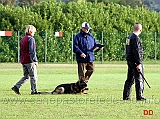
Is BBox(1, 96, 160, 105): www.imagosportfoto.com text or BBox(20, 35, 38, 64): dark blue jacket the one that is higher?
BBox(20, 35, 38, 64): dark blue jacket

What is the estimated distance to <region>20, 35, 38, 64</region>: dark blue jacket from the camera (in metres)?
18.6

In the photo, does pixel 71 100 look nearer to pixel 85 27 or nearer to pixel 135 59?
pixel 135 59

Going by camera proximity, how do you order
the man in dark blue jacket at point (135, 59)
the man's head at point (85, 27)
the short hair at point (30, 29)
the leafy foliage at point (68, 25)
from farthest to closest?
the leafy foliage at point (68, 25)
the man's head at point (85, 27)
the short hair at point (30, 29)
the man in dark blue jacket at point (135, 59)

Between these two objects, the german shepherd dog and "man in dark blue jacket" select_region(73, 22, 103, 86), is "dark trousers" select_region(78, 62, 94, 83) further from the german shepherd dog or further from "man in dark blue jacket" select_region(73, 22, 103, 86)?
the german shepherd dog

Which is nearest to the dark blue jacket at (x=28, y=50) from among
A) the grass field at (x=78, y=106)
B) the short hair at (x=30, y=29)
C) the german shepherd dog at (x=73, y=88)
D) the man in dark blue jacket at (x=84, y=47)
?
the short hair at (x=30, y=29)

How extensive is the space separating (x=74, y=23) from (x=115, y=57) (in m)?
3.91

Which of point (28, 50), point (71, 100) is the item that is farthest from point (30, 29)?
point (71, 100)

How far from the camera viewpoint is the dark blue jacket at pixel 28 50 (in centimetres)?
1861

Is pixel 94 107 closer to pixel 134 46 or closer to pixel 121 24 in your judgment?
pixel 134 46

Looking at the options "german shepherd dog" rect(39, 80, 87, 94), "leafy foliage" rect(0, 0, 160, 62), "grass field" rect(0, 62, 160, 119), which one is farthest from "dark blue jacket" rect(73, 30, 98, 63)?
"leafy foliage" rect(0, 0, 160, 62)

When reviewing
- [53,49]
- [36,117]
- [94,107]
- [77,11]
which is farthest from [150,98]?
[77,11]

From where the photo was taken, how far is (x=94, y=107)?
1497cm

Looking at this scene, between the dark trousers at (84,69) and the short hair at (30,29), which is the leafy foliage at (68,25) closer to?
the dark trousers at (84,69)

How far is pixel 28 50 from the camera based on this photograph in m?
18.7
